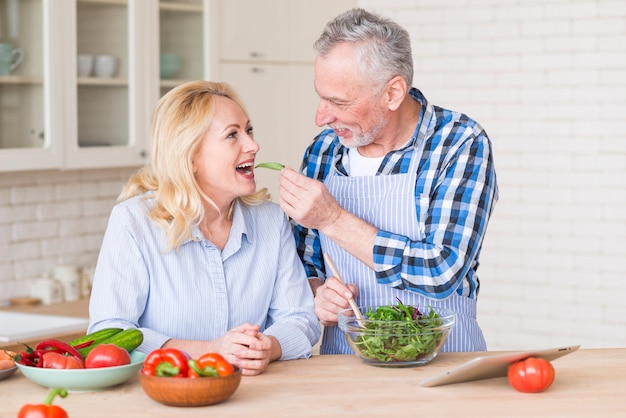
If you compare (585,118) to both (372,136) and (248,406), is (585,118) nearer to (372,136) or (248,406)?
(372,136)

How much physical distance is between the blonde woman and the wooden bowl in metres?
0.39

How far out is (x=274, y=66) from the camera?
18.0ft

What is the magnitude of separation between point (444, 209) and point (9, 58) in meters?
2.05

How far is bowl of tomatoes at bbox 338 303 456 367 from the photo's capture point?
2.59 metres

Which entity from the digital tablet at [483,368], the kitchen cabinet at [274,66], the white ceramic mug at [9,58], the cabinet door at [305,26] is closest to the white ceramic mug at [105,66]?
the white ceramic mug at [9,58]

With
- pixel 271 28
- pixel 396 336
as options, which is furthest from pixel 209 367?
pixel 271 28

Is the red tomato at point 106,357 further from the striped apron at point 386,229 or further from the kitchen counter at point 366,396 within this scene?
the striped apron at point 386,229

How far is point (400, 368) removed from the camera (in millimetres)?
2639

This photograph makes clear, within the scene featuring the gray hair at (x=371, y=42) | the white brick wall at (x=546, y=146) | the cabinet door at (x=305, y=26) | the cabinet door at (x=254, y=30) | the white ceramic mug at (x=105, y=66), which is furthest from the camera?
the cabinet door at (x=305, y=26)

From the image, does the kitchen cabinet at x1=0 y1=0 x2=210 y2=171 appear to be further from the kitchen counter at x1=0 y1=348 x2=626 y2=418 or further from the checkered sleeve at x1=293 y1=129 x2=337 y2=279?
the kitchen counter at x1=0 y1=348 x2=626 y2=418

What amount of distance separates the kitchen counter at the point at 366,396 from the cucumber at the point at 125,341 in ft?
0.27

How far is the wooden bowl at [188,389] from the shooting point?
222 centimetres

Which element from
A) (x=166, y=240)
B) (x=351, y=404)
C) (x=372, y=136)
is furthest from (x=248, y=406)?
(x=372, y=136)

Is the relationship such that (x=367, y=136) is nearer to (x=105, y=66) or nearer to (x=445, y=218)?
(x=445, y=218)
